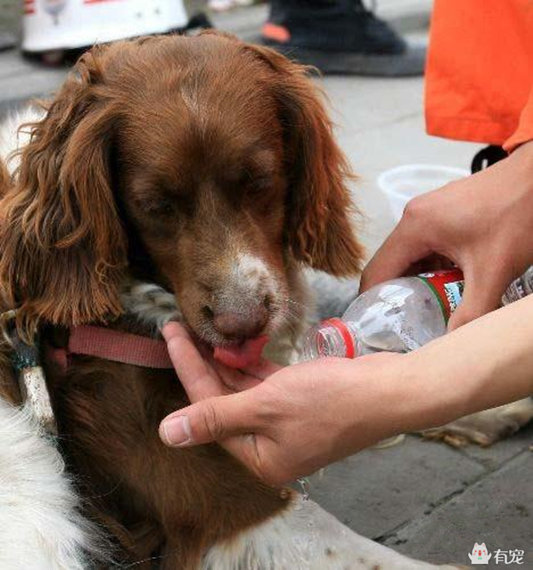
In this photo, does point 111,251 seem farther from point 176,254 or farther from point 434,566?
point 434,566

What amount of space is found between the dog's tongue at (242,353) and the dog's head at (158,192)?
1.8 inches

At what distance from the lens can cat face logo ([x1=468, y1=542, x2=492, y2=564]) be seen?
2553 mm

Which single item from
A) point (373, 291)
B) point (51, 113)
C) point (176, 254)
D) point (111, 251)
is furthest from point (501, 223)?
point (51, 113)

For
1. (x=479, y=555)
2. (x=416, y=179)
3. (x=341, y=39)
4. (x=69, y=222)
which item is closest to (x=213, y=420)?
(x=69, y=222)

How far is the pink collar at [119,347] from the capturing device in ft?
7.52

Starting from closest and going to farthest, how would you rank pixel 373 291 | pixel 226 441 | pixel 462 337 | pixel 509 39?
pixel 462 337, pixel 226 441, pixel 373 291, pixel 509 39

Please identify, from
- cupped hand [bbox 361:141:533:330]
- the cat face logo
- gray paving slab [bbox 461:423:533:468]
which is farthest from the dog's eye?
gray paving slab [bbox 461:423:533:468]

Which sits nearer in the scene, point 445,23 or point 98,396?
point 98,396

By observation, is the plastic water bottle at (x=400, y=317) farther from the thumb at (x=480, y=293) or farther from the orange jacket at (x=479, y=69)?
the orange jacket at (x=479, y=69)

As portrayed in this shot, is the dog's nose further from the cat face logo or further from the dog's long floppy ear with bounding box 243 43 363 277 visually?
the cat face logo

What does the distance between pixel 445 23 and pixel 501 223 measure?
1.03 meters

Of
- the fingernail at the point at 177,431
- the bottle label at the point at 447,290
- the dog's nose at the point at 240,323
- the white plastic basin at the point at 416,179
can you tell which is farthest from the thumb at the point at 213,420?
the white plastic basin at the point at 416,179

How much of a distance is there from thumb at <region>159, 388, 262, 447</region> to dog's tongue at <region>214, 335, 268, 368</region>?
182mm

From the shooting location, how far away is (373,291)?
8.28 feet
